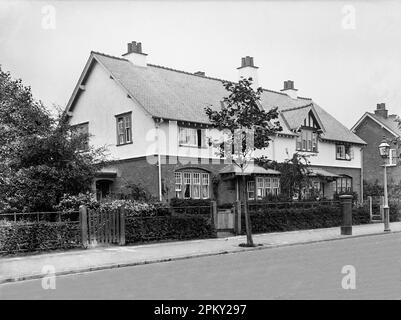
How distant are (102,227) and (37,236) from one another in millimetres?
2491

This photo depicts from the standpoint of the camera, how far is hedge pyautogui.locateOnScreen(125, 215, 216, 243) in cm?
1986

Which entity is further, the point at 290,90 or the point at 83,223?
the point at 290,90

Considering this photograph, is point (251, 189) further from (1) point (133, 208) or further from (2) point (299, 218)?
(1) point (133, 208)

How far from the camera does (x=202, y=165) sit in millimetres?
30703

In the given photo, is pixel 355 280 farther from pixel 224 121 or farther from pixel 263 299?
pixel 224 121

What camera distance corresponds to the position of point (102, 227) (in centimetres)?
1909

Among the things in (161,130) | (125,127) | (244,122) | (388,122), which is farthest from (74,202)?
(388,122)

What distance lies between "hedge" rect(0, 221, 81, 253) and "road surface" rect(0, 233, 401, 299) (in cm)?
434

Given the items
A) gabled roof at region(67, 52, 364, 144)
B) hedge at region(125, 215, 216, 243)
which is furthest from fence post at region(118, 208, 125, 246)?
gabled roof at region(67, 52, 364, 144)

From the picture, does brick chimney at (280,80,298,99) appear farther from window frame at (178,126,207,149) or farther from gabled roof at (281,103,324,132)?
window frame at (178,126,207,149)

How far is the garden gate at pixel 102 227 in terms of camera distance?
1839 cm

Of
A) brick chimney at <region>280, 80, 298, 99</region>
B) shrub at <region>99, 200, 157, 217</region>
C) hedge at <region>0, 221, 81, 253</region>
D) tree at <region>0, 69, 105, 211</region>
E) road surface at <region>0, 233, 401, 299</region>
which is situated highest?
brick chimney at <region>280, 80, 298, 99</region>

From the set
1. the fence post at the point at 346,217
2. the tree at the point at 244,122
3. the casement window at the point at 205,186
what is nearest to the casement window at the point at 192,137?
the casement window at the point at 205,186
